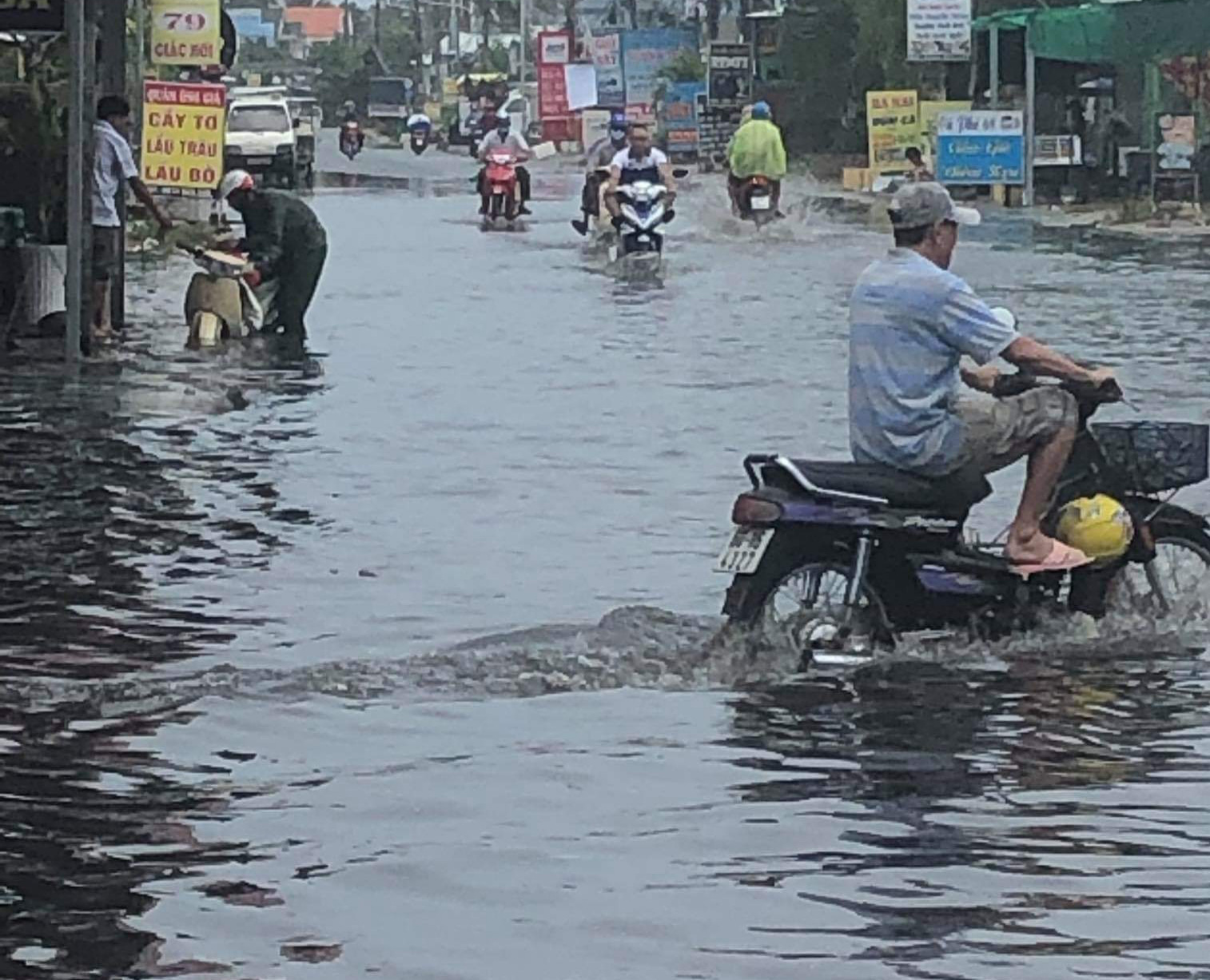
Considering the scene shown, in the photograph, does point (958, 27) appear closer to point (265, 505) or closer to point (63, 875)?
point (265, 505)

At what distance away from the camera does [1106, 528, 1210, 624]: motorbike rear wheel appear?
10500 millimetres

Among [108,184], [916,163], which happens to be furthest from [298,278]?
[916,163]

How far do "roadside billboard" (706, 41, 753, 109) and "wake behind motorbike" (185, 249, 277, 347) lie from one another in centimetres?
4169

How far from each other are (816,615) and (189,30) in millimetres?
18748

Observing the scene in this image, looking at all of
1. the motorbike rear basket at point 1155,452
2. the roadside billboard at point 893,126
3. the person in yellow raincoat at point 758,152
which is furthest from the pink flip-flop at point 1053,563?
the roadside billboard at point 893,126

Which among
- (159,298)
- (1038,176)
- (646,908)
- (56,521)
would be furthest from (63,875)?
(1038,176)

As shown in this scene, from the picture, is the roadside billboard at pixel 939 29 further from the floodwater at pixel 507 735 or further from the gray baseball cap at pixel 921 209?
the gray baseball cap at pixel 921 209

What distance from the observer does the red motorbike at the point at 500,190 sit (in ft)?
135

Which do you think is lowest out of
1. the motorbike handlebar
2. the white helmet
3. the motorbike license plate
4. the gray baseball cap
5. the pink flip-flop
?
the pink flip-flop

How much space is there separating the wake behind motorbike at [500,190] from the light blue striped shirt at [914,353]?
Result: 31.3 meters

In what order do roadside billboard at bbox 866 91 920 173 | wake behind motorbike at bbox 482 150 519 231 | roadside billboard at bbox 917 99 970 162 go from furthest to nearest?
1. roadside billboard at bbox 866 91 920 173
2. roadside billboard at bbox 917 99 970 162
3. wake behind motorbike at bbox 482 150 519 231

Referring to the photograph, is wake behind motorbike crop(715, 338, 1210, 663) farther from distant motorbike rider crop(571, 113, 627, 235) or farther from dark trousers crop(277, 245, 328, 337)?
distant motorbike rider crop(571, 113, 627, 235)

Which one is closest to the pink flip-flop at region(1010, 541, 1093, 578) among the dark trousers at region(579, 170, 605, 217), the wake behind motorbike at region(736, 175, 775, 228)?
the dark trousers at region(579, 170, 605, 217)

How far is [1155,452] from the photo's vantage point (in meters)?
10.4
